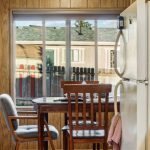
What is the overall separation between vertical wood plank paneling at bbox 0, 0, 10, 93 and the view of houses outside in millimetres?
258

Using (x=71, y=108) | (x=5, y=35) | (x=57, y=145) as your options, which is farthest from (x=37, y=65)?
(x=71, y=108)

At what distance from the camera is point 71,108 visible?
11.2 ft

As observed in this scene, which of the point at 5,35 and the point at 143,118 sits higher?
the point at 5,35

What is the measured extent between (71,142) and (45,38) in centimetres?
211

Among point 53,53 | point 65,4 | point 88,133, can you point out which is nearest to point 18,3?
point 65,4

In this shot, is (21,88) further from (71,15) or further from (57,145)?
(71,15)

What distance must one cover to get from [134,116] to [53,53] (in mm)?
3049

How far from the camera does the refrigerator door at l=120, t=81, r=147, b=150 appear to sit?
208cm

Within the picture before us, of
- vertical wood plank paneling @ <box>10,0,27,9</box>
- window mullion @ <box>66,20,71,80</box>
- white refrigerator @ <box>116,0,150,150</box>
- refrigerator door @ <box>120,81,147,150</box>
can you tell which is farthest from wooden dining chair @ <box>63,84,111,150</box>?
vertical wood plank paneling @ <box>10,0,27,9</box>

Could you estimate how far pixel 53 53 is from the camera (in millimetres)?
5070

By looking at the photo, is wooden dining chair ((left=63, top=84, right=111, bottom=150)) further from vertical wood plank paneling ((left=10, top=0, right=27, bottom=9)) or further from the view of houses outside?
vertical wood plank paneling ((left=10, top=0, right=27, bottom=9))

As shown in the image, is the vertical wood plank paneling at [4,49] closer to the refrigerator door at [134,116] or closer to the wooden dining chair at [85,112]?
the wooden dining chair at [85,112]

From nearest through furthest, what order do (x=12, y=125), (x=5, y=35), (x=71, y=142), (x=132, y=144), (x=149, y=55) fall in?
(x=149, y=55)
(x=132, y=144)
(x=71, y=142)
(x=12, y=125)
(x=5, y=35)

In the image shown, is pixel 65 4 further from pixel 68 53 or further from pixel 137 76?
pixel 137 76
